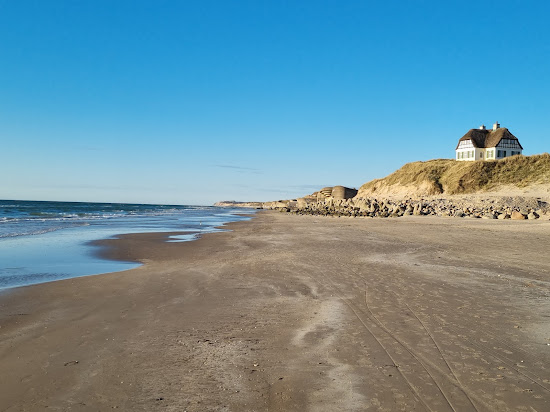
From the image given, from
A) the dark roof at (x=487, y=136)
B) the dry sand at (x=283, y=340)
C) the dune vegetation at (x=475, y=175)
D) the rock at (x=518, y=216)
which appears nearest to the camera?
the dry sand at (x=283, y=340)

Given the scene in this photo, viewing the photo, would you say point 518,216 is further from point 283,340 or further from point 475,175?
point 283,340

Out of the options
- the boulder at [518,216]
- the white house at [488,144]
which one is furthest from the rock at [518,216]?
the white house at [488,144]

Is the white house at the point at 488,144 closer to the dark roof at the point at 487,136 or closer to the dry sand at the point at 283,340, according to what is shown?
the dark roof at the point at 487,136

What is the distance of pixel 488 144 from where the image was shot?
65312 millimetres

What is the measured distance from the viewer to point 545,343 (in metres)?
5.11

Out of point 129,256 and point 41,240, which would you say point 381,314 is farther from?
point 41,240

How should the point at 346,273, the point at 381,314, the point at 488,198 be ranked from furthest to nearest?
the point at 488,198
the point at 346,273
the point at 381,314

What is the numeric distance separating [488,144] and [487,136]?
2181mm

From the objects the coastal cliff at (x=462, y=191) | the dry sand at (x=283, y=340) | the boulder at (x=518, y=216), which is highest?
the coastal cliff at (x=462, y=191)

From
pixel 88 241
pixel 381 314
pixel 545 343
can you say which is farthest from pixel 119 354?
pixel 88 241

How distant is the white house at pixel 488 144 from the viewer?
6347 cm

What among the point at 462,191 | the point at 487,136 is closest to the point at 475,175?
the point at 462,191

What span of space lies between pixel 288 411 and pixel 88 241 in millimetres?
17612

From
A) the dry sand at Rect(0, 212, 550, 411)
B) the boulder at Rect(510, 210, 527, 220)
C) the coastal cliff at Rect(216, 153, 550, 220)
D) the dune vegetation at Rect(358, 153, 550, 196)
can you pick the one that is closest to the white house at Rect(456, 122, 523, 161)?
the coastal cliff at Rect(216, 153, 550, 220)
